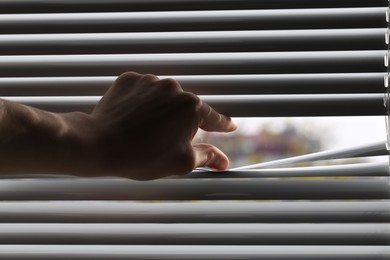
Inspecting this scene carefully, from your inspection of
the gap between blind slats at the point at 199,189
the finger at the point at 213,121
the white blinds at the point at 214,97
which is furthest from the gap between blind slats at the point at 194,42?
the gap between blind slats at the point at 199,189

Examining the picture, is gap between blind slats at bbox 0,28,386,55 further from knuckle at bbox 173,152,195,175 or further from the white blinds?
knuckle at bbox 173,152,195,175

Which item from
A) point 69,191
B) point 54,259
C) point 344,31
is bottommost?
point 54,259

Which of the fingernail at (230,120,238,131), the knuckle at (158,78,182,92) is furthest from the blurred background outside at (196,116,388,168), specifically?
the knuckle at (158,78,182,92)

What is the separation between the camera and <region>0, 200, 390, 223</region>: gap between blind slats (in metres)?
1.12

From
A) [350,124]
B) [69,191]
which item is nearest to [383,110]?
[350,124]

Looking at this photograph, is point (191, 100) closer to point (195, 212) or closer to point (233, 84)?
point (233, 84)

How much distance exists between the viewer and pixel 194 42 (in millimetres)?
1125

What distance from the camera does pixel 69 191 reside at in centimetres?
114

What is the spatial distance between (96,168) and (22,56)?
27cm

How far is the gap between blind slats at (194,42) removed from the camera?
111cm

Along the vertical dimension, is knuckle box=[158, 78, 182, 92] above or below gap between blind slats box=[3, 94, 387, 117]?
above

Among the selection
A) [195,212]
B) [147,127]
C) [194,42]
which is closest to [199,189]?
[195,212]

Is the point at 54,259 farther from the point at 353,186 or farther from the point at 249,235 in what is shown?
the point at 353,186

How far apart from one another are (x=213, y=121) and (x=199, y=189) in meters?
0.12
